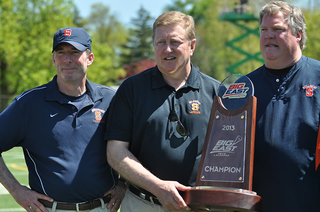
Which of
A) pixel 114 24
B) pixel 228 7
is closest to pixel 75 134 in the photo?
pixel 228 7

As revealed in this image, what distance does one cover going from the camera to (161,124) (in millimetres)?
3271

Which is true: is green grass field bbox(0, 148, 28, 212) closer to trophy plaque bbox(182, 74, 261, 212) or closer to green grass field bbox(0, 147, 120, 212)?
green grass field bbox(0, 147, 120, 212)

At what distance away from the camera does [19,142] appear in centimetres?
363

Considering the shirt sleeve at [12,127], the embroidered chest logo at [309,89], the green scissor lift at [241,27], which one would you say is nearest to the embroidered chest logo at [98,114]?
the shirt sleeve at [12,127]

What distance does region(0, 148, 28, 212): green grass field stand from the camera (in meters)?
7.86

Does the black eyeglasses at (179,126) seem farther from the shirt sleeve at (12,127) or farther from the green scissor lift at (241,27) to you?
the green scissor lift at (241,27)

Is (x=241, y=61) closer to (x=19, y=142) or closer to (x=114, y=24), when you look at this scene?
(x=114, y=24)

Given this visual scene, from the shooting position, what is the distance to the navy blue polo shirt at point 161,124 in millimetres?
3264

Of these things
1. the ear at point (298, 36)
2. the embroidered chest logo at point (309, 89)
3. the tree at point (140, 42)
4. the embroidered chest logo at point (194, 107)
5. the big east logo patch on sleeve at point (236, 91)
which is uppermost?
the tree at point (140, 42)

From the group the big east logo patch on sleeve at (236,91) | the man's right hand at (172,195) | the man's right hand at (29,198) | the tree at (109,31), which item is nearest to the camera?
the man's right hand at (172,195)

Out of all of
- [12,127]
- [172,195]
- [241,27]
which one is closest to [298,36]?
[172,195]

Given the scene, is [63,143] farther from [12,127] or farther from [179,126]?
[179,126]

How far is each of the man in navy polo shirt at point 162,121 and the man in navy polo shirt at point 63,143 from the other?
33 centimetres

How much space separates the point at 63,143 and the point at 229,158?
155 cm
